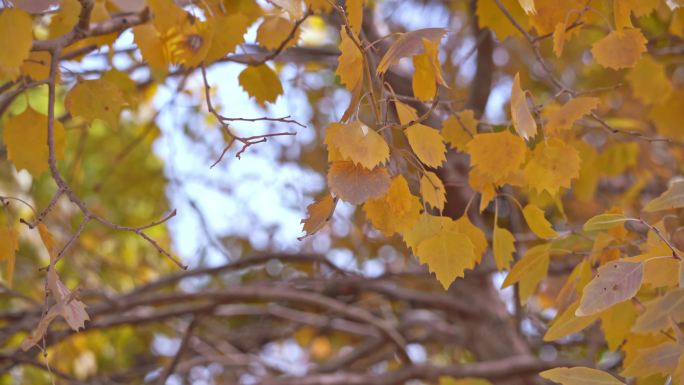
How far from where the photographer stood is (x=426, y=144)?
105cm

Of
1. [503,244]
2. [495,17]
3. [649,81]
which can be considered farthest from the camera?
[649,81]

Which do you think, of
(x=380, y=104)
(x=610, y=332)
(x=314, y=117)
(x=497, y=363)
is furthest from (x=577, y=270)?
(x=314, y=117)

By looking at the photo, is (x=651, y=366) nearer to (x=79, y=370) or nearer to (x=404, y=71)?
(x=404, y=71)

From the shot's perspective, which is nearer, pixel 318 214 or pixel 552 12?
pixel 318 214

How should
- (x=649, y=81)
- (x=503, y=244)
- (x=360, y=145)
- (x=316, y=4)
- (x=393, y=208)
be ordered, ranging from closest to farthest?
(x=360, y=145), (x=393, y=208), (x=503, y=244), (x=316, y=4), (x=649, y=81)

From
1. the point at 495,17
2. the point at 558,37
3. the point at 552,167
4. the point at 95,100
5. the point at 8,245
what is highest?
the point at 95,100

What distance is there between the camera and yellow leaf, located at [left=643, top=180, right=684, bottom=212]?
1.03m

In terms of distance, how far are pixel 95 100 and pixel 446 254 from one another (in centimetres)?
65

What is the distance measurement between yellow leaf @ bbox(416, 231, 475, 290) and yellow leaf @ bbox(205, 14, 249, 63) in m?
0.49

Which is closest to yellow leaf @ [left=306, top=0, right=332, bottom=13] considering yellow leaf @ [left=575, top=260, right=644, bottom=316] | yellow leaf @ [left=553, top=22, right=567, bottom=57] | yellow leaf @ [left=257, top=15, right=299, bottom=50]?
yellow leaf @ [left=257, top=15, right=299, bottom=50]

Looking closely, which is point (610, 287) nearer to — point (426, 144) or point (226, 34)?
point (426, 144)

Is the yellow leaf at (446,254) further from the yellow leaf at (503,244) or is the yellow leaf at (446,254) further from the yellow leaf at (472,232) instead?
the yellow leaf at (503,244)

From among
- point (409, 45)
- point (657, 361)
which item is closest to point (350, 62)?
point (409, 45)

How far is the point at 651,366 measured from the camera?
3.67ft
